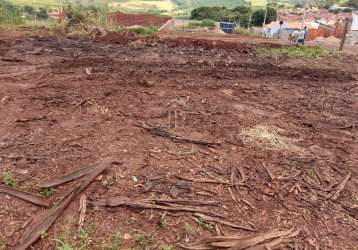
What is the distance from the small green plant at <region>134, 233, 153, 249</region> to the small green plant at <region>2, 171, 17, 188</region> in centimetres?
143

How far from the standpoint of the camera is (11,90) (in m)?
5.70

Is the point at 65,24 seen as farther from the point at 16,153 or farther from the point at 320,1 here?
the point at 320,1

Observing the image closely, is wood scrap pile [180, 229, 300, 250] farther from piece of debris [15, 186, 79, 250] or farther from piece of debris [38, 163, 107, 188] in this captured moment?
piece of debris [38, 163, 107, 188]

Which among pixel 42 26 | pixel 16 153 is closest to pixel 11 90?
pixel 16 153

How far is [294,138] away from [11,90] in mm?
4719

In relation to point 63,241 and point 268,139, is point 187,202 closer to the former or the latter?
point 63,241

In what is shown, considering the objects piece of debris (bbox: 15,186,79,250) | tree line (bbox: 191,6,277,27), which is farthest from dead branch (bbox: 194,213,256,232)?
tree line (bbox: 191,6,277,27)

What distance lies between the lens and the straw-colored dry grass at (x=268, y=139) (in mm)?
4262

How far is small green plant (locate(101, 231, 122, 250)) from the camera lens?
2.65 meters

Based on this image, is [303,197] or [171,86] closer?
[303,197]

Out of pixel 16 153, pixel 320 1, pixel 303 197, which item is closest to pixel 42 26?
pixel 16 153

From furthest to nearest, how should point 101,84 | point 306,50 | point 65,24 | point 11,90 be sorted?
point 65,24 → point 306,50 → point 101,84 → point 11,90

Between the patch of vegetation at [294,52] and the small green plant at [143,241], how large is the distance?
7386mm

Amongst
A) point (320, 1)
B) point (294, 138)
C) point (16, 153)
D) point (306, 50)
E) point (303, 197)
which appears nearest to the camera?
point (303, 197)
